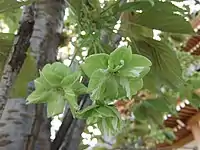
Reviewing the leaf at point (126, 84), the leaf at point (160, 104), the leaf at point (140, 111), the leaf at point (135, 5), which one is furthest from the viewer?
the leaf at point (140, 111)

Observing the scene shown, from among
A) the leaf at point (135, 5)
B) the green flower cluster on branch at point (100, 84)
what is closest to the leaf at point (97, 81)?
the green flower cluster on branch at point (100, 84)

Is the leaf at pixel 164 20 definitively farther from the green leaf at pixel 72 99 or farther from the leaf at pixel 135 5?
the green leaf at pixel 72 99

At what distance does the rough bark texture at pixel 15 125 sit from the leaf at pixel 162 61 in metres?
0.14

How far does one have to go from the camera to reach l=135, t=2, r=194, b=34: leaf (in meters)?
0.39

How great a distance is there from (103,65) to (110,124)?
44 millimetres

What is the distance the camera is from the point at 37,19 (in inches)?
18.1

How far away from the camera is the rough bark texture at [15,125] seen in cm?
38

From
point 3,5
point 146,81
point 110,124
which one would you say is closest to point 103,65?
point 110,124

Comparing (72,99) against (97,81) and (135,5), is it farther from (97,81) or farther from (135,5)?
(135,5)

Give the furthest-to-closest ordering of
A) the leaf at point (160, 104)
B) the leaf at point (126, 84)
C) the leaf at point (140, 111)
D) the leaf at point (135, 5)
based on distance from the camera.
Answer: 1. the leaf at point (140, 111)
2. the leaf at point (160, 104)
3. the leaf at point (135, 5)
4. the leaf at point (126, 84)

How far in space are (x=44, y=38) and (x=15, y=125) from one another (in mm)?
114

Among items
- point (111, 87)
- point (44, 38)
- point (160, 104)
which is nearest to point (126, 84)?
point (111, 87)

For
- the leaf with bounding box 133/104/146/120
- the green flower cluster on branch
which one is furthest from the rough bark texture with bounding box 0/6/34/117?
the leaf with bounding box 133/104/146/120

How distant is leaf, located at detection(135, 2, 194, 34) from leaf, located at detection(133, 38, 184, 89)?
2cm
